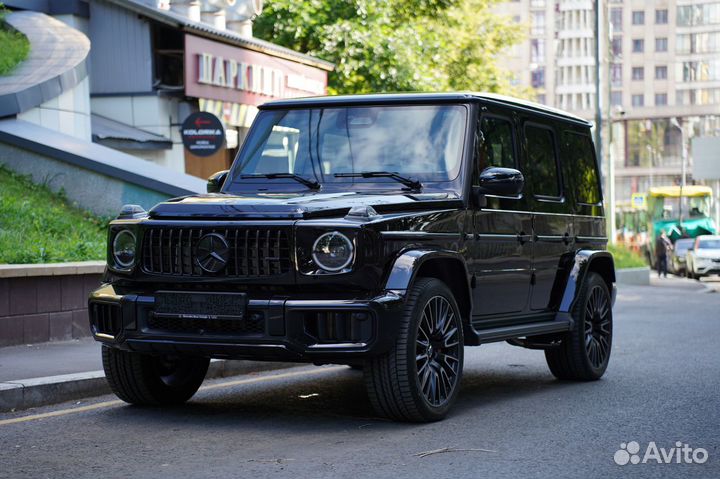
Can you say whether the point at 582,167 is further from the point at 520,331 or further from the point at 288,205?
the point at 288,205

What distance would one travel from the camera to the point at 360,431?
7.41 metres

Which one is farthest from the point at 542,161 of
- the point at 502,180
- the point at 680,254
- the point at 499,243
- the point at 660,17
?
the point at 660,17

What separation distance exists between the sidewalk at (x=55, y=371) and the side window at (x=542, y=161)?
2.93 metres

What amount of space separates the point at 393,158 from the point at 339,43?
25.1 metres

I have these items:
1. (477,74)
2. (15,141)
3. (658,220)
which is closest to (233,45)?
(15,141)

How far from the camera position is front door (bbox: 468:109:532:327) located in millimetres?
8445

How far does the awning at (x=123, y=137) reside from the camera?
23938 millimetres

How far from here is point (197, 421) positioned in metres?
7.84

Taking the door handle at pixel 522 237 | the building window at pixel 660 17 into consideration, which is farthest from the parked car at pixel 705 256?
the building window at pixel 660 17

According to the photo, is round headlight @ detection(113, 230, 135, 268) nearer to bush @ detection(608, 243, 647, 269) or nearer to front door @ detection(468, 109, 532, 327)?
front door @ detection(468, 109, 532, 327)

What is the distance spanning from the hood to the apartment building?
369ft

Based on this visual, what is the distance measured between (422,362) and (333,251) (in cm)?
92

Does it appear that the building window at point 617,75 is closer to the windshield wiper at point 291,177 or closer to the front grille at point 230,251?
the windshield wiper at point 291,177

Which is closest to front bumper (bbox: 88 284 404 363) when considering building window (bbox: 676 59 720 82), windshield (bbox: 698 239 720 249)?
windshield (bbox: 698 239 720 249)
